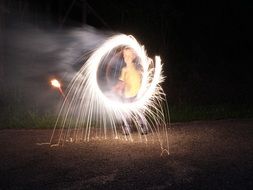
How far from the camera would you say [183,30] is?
103 feet

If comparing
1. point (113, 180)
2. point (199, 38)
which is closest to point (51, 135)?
point (113, 180)

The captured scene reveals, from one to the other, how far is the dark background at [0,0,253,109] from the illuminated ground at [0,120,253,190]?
Result: 1031 centimetres

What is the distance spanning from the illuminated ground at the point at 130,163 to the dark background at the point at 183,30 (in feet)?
33.8

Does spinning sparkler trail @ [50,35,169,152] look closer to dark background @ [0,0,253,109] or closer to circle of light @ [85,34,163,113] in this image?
circle of light @ [85,34,163,113]

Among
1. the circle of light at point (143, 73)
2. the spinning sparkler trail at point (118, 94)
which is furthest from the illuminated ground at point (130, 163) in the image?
the circle of light at point (143, 73)

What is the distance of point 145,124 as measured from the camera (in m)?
12.8

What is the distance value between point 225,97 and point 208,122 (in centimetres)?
832

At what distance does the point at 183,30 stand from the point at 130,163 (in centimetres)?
2231

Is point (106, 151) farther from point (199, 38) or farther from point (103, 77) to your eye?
point (199, 38)

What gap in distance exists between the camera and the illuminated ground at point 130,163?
8.52 m

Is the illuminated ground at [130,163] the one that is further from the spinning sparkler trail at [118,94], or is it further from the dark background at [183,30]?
the dark background at [183,30]

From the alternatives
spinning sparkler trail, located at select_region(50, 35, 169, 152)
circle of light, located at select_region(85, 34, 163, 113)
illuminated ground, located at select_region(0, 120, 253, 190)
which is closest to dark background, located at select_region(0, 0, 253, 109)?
spinning sparkler trail, located at select_region(50, 35, 169, 152)

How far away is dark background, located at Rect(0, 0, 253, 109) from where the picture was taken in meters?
25.3

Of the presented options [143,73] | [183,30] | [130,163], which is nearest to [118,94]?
[143,73]
